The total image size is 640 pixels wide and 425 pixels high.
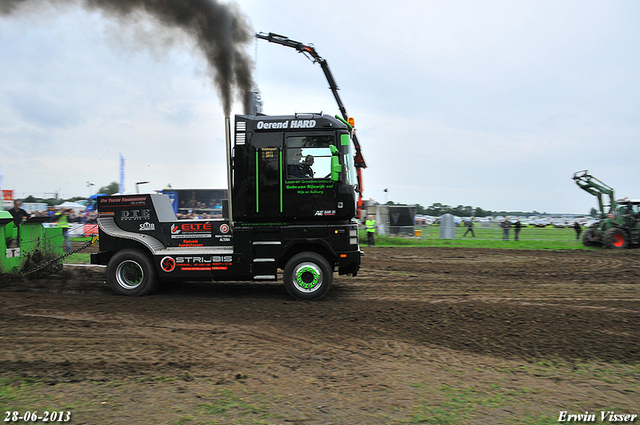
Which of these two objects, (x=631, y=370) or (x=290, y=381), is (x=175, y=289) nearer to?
(x=290, y=381)

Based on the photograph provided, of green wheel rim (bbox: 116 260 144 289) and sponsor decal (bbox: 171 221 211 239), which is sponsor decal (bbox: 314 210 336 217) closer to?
sponsor decal (bbox: 171 221 211 239)

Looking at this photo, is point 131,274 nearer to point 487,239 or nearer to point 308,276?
point 308,276

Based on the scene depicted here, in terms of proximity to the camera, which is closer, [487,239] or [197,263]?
[197,263]

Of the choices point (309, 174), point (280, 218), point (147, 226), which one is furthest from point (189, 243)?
point (309, 174)

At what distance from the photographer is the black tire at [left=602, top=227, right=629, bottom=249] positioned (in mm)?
17688

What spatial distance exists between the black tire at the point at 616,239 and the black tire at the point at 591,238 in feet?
2.94

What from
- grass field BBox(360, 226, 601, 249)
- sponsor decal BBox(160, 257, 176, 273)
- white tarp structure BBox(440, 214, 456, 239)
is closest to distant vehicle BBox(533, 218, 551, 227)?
grass field BBox(360, 226, 601, 249)

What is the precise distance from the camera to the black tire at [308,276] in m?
6.96

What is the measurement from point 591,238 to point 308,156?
58.8ft

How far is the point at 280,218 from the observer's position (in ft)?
22.9

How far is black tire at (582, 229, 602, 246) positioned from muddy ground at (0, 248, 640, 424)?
12301 millimetres

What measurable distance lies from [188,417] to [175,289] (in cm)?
541

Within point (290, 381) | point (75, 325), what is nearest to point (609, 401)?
point (290, 381)

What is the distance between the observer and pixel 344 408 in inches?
131
